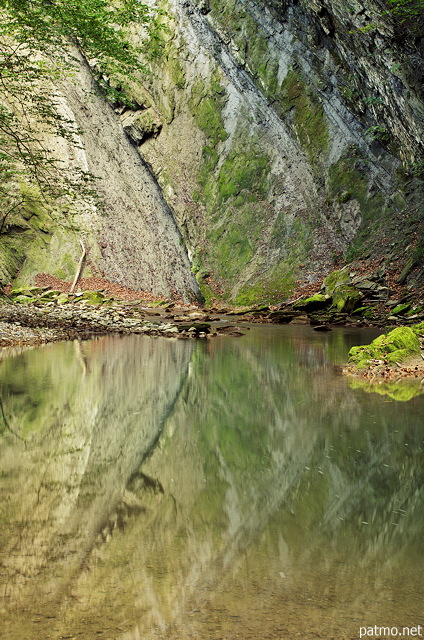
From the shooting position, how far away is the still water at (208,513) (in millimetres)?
2227

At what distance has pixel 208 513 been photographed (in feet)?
10.6

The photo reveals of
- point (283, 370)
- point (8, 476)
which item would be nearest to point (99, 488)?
point (8, 476)

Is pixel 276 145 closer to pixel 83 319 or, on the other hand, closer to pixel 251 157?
pixel 251 157

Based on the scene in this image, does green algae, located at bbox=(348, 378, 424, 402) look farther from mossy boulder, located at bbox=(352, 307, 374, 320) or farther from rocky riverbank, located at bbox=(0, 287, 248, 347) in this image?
mossy boulder, located at bbox=(352, 307, 374, 320)

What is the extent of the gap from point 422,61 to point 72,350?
47.0 ft

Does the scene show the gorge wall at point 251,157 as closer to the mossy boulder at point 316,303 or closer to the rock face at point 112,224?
the rock face at point 112,224

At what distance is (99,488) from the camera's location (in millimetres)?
3605

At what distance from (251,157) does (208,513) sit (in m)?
26.4

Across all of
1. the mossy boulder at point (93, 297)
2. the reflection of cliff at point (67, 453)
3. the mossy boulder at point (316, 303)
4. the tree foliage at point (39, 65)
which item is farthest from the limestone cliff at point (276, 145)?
the reflection of cliff at point (67, 453)

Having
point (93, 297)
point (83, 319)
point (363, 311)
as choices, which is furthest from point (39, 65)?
point (363, 311)

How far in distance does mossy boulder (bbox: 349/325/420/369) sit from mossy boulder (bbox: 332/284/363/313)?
9.66m

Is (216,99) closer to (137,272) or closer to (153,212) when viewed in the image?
(153,212)

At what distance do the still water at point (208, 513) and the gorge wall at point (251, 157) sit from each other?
1680cm

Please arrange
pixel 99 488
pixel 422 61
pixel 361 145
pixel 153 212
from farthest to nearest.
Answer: pixel 153 212
pixel 361 145
pixel 422 61
pixel 99 488
